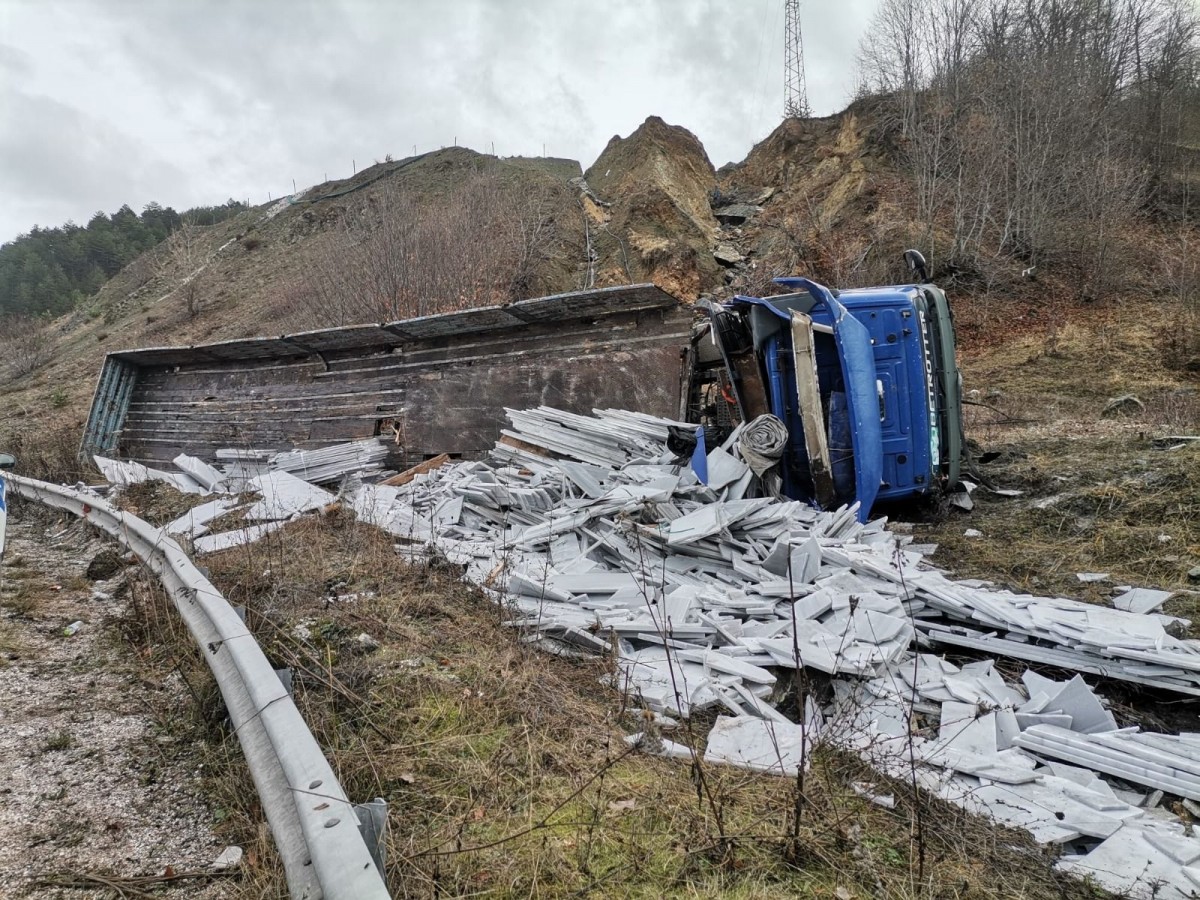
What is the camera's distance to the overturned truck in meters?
5.97

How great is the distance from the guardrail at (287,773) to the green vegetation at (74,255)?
50.8 m

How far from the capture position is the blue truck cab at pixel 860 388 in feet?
18.9

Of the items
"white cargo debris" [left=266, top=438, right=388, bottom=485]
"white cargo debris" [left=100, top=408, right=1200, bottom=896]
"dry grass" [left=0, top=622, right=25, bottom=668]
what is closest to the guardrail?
"dry grass" [left=0, top=622, right=25, bottom=668]

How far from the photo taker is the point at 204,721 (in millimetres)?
2834

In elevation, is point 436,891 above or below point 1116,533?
above

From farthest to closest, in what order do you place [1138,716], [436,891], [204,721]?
1. [1138,716]
2. [204,721]
3. [436,891]

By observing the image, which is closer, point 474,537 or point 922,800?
point 922,800

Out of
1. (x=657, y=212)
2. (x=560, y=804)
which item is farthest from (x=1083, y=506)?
(x=657, y=212)

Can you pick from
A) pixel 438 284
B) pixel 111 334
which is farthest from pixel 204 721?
pixel 111 334

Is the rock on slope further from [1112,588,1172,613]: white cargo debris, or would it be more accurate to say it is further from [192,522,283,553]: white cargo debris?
[1112,588,1172,613]: white cargo debris

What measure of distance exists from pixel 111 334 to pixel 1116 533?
115ft

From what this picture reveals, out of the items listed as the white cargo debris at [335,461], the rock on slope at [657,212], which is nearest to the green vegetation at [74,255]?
the rock on slope at [657,212]

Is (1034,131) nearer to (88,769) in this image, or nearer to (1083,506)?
(1083,506)

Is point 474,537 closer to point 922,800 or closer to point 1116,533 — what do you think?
point 922,800
